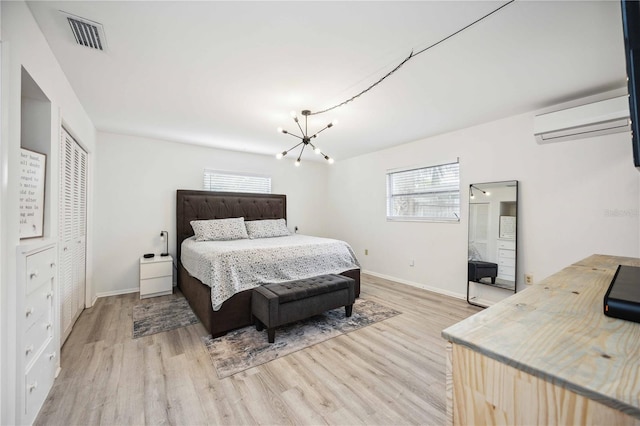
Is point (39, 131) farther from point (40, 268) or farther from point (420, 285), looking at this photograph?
point (420, 285)

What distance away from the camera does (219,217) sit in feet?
14.8

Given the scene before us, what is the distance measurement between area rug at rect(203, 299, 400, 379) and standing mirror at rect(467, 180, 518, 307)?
122 cm

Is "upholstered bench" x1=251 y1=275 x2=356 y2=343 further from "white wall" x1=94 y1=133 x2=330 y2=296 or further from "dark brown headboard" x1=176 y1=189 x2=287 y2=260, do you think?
"white wall" x1=94 y1=133 x2=330 y2=296

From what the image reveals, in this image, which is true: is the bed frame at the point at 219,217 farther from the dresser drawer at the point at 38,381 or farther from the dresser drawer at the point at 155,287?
the dresser drawer at the point at 38,381

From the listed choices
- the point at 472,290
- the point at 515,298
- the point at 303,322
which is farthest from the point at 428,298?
the point at 515,298

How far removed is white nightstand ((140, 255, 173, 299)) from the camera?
12.1 ft

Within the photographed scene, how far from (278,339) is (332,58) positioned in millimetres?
2460

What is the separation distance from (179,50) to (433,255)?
3.86m

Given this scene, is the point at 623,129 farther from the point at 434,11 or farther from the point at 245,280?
the point at 245,280

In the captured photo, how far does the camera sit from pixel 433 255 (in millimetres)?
4004

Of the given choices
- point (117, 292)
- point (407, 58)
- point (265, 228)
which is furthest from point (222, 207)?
point (407, 58)

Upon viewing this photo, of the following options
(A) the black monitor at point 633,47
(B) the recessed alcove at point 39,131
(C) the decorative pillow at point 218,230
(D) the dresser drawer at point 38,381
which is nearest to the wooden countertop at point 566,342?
(A) the black monitor at point 633,47

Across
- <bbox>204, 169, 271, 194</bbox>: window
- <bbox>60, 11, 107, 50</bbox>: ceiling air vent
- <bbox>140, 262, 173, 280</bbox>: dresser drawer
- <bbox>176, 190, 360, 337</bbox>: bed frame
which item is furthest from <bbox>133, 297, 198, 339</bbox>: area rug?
<bbox>60, 11, 107, 50</bbox>: ceiling air vent

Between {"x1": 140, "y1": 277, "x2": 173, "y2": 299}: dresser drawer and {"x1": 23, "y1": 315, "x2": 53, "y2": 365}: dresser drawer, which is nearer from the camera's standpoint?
{"x1": 23, "y1": 315, "x2": 53, "y2": 365}: dresser drawer
